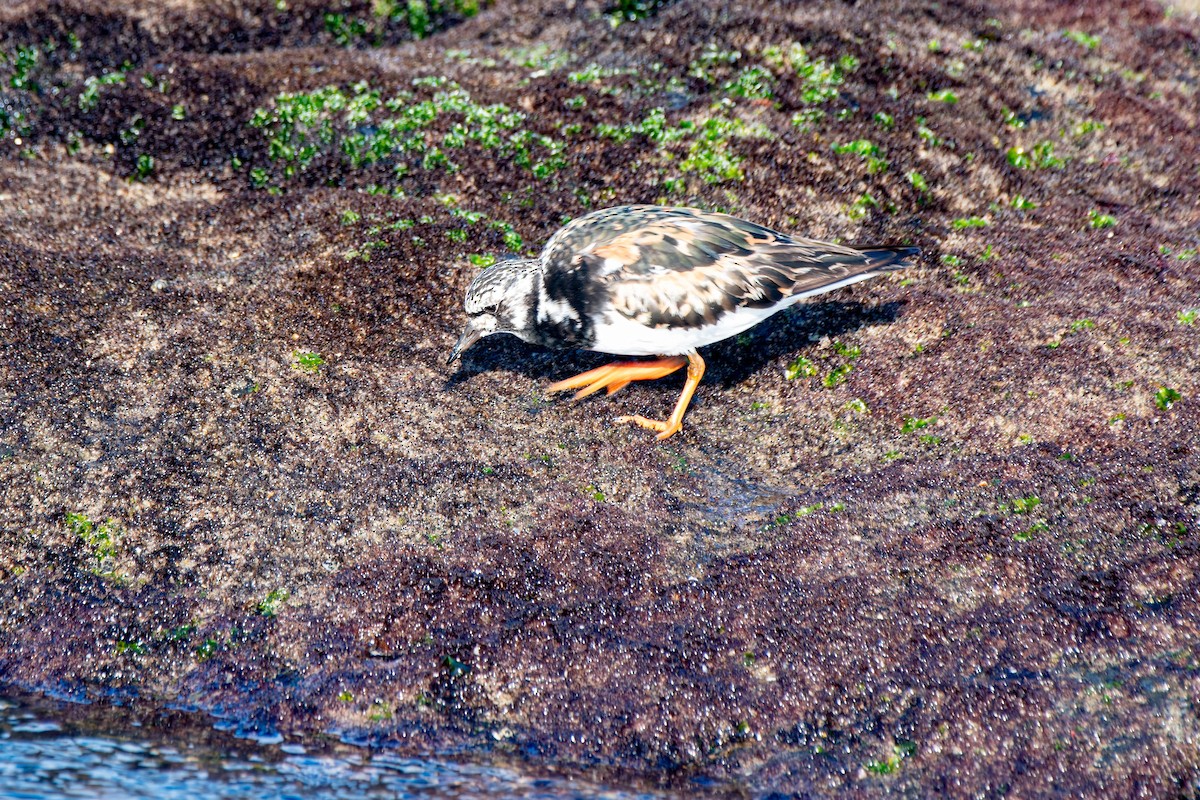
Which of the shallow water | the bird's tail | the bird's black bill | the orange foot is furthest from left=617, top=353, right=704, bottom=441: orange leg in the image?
the shallow water

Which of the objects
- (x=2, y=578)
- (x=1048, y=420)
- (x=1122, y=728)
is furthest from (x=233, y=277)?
(x=1122, y=728)

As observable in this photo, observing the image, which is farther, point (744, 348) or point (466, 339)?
point (744, 348)

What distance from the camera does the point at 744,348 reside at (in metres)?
7.86

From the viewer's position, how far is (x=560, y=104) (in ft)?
31.8

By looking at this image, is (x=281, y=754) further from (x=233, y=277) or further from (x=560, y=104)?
(x=560, y=104)

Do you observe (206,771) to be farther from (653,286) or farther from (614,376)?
(653,286)

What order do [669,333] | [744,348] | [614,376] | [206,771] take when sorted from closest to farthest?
[206,771]
[669,333]
[614,376]
[744,348]

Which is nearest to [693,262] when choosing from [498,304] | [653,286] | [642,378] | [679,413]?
[653,286]

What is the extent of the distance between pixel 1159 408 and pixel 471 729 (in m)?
5.17

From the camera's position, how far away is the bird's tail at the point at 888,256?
7.39m

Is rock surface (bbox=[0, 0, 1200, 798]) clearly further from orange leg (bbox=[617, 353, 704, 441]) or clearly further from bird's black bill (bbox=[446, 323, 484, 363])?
bird's black bill (bbox=[446, 323, 484, 363])

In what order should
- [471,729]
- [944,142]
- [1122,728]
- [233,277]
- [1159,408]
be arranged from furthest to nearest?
[944,142] < [233,277] < [1159,408] < [471,729] < [1122,728]

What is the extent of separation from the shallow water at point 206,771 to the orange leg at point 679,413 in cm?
297

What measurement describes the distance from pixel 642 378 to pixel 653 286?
85 cm
